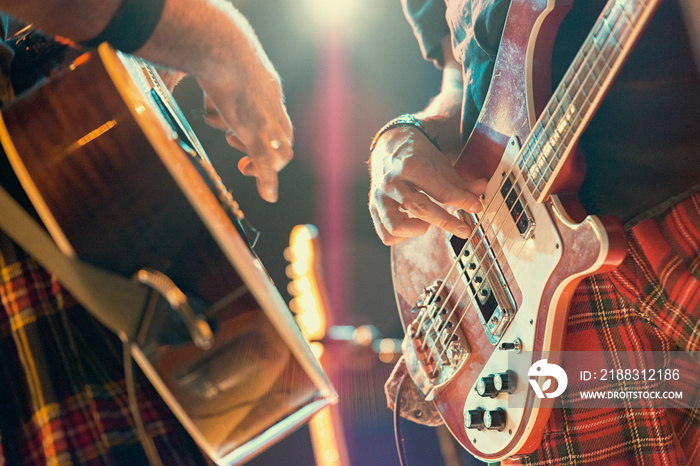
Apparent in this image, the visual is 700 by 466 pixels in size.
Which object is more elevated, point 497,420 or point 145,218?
point 145,218

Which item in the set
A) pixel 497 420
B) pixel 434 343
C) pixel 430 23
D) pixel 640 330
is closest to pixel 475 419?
pixel 497 420

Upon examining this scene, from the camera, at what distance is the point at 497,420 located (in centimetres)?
87

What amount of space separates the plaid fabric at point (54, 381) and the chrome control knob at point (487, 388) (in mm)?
540

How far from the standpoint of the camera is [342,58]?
6.92ft

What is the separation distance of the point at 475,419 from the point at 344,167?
5.34 ft

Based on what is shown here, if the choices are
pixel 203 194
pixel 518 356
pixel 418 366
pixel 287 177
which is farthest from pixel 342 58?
pixel 203 194

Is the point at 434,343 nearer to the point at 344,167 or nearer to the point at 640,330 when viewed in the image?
the point at 640,330

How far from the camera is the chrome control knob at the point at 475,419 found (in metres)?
0.92

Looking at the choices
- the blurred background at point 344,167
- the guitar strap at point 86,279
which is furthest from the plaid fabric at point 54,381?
the blurred background at point 344,167

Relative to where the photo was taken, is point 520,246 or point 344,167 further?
point 344,167

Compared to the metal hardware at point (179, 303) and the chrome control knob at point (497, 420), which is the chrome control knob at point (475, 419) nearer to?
the chrome control knob at point (497, 420)

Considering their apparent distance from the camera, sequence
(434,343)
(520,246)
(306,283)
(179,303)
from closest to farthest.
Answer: (179,303), (520,246), (434,343), (306,283)

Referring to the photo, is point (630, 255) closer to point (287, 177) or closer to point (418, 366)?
point (418, 366)

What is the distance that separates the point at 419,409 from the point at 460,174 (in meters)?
0.57
